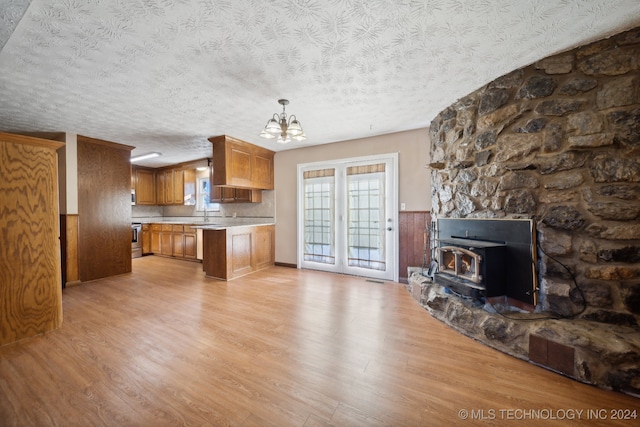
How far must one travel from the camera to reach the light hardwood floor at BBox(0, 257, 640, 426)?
1.43 meters

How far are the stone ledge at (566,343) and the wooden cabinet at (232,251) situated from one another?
3.29 metres

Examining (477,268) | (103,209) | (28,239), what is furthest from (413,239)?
(103,209)

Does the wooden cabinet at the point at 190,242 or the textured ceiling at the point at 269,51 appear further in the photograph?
the wooden cabinet at the point at 190,242

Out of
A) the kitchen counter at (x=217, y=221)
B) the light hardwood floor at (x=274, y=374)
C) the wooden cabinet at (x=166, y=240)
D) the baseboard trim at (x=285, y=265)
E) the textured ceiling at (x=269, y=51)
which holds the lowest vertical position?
the light hardwood floor at (x=274, y=374)

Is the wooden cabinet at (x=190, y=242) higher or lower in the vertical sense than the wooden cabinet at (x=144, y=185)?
lower

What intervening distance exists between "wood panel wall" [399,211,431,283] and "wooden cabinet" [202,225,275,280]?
2.57m

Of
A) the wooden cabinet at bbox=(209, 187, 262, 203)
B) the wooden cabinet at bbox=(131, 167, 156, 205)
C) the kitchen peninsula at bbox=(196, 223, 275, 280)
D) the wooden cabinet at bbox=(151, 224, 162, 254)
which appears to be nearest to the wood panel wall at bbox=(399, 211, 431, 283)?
the kitchen peninsula at bbox=(196, 223, 275, 280)

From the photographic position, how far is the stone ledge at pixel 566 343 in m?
1.60

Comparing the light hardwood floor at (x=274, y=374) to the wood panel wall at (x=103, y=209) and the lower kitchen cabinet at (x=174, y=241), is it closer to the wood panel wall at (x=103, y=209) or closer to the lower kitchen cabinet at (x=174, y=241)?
the wood panel wall at (x=103, y=209)

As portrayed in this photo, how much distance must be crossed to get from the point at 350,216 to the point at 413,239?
1109 mm

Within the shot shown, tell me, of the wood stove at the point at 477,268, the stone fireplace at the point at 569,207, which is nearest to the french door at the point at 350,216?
the wood stove at the point at 477,268

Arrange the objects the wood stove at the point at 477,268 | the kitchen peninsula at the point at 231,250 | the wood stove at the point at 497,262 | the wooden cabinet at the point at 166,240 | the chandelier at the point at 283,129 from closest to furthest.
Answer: the wood stove at the point at 497,262 < the wood stove at the point at 477,268 < the chandelier at the point at 283,129 < the kitchen peninsula at the point at 231,250 < the wooden cabinet at the point at 166,240

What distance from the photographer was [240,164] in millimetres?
4379

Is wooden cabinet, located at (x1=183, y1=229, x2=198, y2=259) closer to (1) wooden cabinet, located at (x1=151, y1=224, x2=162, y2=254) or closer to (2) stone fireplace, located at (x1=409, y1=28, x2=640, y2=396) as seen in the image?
(1) wooden cabinet, located at (x1=151, y1=224, x2=162, y2=254)
